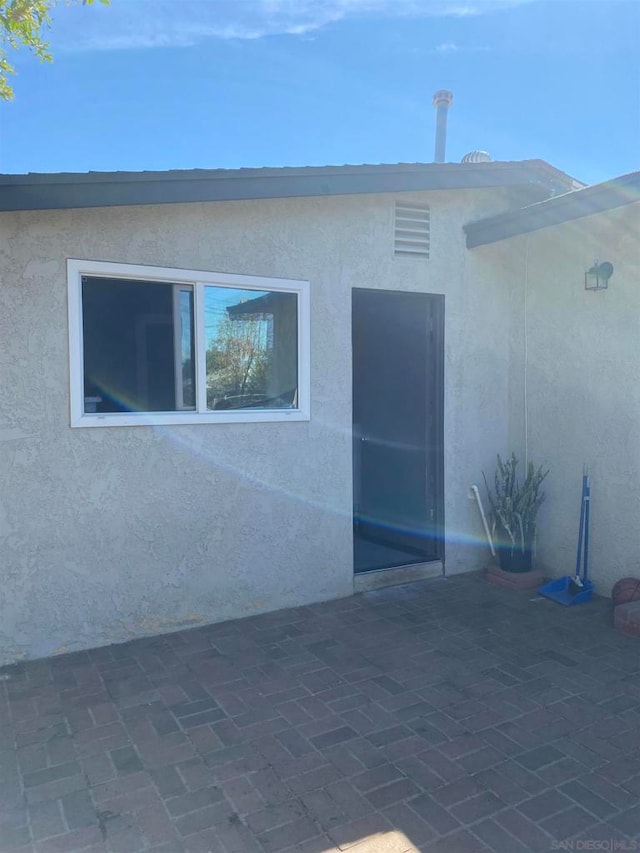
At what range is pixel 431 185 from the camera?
18.8ft

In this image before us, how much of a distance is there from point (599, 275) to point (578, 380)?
103 centimetres

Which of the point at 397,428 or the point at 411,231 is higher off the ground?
the point at 411,231

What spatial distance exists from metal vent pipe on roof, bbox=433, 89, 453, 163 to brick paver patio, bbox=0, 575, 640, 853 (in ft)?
24.2

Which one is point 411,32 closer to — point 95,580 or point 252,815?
point 95,580

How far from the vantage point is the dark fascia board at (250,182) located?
161 inches

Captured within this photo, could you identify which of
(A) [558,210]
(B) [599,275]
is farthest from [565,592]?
(A) [558,210]

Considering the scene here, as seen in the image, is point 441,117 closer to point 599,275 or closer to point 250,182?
point 599,275

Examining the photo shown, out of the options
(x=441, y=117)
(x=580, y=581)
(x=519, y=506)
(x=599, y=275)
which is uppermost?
(x=441, y=117)

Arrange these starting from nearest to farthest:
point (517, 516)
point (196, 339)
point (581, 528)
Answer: point (196, 339)
point (581, 528)
point (517, 516)

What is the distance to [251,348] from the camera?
5402mm

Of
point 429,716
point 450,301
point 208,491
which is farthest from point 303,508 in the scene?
point 450,301

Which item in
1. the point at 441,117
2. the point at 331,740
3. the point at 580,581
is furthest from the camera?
the point at 441,117

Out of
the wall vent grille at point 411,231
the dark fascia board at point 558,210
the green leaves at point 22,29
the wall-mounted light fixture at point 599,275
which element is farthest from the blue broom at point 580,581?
the green leaves at point 22,29

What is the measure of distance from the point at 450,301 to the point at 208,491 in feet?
10.5
